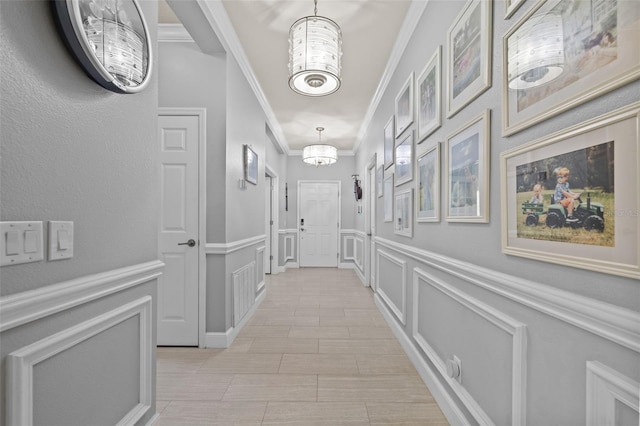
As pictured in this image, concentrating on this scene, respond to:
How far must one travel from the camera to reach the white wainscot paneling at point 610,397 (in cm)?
71

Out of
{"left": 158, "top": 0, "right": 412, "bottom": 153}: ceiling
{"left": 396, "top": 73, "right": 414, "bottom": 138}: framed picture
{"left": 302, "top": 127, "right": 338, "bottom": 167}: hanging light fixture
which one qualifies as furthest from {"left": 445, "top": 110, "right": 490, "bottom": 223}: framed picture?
{"left": 302, "top": 127, "right": 338, "bottom": 167}: hanging light fixture

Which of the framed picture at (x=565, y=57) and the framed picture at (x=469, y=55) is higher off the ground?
the framed picture at (x=469, y=55)

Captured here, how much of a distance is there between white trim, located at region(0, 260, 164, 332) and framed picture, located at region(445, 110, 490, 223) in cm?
154

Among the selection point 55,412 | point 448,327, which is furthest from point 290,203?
point 55,412

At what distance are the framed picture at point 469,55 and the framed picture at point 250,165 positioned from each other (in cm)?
210

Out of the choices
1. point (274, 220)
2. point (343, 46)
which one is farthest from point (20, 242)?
point (274, 220)

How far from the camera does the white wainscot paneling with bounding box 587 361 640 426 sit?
0.71 metres

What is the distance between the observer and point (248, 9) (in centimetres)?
235

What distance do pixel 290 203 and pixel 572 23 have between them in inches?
248

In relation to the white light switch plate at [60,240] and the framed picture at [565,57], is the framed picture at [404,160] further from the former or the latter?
the white light switch plate at [60,240]

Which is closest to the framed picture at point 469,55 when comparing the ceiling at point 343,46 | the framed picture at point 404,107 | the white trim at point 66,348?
the framed picture at point 404,107

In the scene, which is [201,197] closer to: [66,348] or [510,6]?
[66,348]

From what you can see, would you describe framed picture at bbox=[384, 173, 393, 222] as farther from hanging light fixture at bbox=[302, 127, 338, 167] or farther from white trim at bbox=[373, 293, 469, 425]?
hanging light fixture at bbox=[302, 127, 338, 167]

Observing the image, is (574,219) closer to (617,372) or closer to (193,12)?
(617,372)
